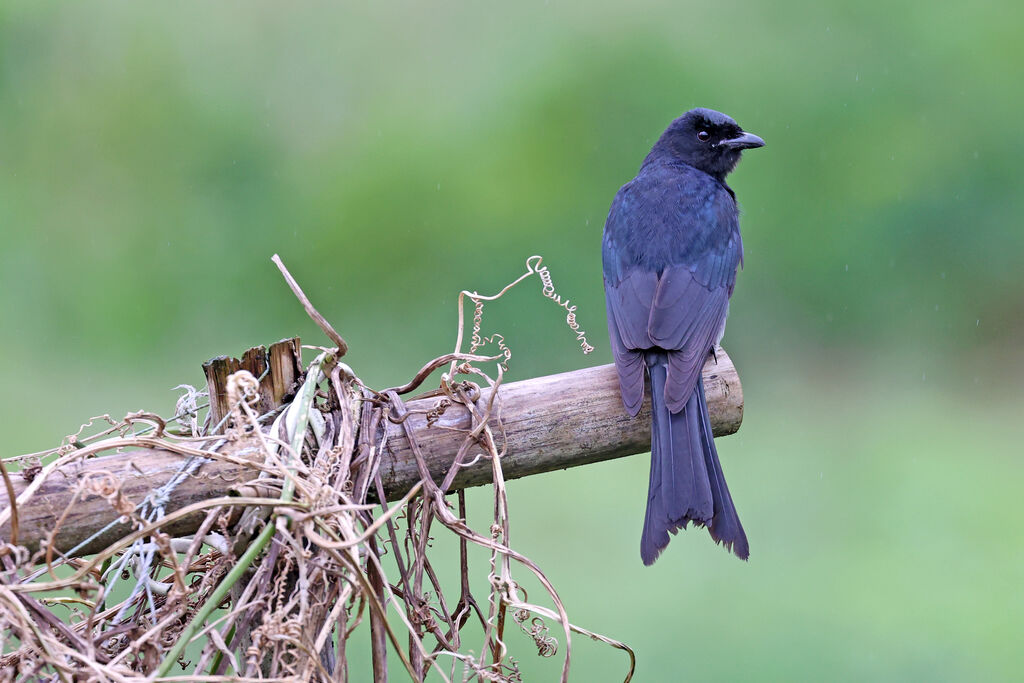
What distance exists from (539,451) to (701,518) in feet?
1.54

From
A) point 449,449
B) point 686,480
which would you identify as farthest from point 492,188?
point 449,449

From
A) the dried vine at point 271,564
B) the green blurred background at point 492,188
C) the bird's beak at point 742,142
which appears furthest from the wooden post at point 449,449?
the green blurred background at point 492,188

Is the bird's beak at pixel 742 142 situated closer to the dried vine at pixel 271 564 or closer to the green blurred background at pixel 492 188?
the dried vine at pixel 271 564

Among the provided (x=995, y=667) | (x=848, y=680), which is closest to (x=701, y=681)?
(x=848, y=680)

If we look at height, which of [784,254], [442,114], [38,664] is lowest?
[38,664]

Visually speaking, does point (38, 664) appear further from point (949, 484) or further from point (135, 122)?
point (949, 484)

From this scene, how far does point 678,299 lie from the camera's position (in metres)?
2.38

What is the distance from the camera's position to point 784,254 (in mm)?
6543

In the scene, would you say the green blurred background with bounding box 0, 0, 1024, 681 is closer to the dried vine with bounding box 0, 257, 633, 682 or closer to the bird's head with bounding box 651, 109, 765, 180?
the bird's head with bounding box 651, 109, 765, 180

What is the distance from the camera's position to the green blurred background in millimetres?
6094

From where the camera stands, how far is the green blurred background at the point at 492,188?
6094 millimetres

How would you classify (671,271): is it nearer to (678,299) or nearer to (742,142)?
(678,299)

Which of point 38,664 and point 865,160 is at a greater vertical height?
point 865,160

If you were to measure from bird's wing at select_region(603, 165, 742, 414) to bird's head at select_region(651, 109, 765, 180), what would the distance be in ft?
0.71
